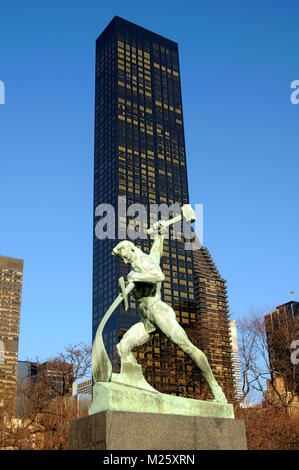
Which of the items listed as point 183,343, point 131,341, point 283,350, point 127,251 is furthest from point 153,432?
point 283,350

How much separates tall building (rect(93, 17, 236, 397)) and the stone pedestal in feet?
367

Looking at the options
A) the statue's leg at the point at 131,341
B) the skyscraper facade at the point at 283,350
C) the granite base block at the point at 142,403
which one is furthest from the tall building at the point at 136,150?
the granite base block at the point at 142,403

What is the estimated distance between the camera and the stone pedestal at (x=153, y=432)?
8.37 meters

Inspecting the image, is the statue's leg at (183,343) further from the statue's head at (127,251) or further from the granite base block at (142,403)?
the statue's head at (127,251)

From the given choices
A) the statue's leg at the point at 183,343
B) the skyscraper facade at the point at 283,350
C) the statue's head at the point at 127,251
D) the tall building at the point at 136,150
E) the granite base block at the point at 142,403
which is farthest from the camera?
the tall building at the point at 136,150

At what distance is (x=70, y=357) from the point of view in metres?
38.6

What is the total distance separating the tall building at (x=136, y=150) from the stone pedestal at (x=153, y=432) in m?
112

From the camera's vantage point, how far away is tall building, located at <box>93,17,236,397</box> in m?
136

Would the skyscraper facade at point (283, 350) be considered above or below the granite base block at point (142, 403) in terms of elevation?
above

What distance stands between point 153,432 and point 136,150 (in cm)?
14696

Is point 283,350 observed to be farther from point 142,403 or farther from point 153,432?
point 153,432

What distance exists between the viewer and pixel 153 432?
8.65 metres

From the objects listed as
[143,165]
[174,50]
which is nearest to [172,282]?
[143,165]

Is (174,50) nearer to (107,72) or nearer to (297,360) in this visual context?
(107,72)
